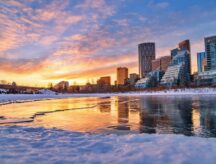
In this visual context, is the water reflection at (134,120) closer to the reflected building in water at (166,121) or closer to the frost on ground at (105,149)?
the reflected building in water at (166,121)

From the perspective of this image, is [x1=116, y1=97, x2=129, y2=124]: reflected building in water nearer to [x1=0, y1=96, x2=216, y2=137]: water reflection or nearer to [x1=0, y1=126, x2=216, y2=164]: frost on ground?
[x1=0, y1=96, x2=216, y2=137]: water reflection

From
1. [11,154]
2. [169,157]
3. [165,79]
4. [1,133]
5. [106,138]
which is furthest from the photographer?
[165,79]

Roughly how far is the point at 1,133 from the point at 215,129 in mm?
8399

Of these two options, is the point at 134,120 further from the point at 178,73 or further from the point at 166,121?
the point at 178,73

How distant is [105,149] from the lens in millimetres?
6270

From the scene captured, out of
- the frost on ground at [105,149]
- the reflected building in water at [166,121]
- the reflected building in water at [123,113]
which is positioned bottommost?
the reflected building in water at [123,113]

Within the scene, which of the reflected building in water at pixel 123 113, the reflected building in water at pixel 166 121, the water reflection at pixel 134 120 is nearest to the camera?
the reflected building in water at pixel 166 121

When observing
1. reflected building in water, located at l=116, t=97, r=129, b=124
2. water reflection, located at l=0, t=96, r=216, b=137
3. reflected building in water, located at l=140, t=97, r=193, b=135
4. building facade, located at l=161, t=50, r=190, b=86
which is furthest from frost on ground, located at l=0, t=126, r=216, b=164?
building facade, located at l=161, t=50, r=190, b=86

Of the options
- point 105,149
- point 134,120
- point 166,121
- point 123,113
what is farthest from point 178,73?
point 105,149

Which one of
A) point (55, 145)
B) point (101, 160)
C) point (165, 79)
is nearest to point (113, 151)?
point (101, 160)

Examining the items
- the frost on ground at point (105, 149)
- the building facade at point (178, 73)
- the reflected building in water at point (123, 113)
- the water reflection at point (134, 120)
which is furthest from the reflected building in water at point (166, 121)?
the building facade at point (178, 73)

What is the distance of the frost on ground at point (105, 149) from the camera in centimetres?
537

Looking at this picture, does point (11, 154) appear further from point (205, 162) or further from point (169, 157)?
point (205, 162)

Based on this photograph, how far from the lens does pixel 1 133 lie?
9.04 metres
